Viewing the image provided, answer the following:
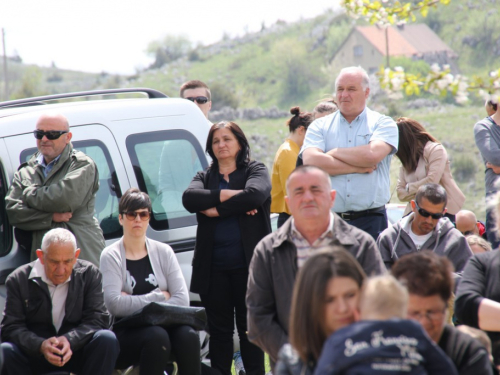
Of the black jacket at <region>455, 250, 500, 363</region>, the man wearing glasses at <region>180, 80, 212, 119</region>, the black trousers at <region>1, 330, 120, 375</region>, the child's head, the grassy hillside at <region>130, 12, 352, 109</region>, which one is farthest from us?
the grassy hillside at <region>130, 12, 352, 109</region>

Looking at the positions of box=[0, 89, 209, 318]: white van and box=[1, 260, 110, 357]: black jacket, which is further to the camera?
box=[0, 89, 209, 318]: white van

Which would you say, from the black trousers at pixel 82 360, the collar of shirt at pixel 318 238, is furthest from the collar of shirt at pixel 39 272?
the collar of shirt at pixel 318 238

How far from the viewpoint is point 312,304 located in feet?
10.9

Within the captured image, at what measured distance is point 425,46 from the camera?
9175 centimetres

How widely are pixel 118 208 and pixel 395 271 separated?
3.10 m

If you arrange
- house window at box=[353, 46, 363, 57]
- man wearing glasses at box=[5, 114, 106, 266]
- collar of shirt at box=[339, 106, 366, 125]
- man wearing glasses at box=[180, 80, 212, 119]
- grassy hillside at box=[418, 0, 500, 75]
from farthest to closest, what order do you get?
1. house window at box=[353, 46, 363, 57]
2. grassy hillside at box=[418, 0, 500, 75]
3. man wearing glasses at box=[180, 80, 212, 119]
4. collar of shirt at box=[339, 106, 366, 125]
5. man wearing glasses at box=[5, 114, 106, 266]

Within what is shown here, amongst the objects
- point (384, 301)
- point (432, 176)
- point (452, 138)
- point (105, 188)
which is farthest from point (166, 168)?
point (452, 138)

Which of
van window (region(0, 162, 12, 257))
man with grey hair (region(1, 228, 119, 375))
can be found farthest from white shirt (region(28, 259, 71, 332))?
van window (region(0, 162, 12, 257))

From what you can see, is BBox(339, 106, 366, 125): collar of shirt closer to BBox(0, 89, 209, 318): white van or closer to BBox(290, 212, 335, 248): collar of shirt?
BBox(0, 89, 209, 318): white van

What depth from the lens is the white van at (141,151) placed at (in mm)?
6199

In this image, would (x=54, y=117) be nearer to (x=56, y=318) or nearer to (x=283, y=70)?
(x=56, y=318)

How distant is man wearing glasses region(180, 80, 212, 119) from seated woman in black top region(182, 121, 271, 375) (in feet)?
7.24

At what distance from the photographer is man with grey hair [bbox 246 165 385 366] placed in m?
4.13

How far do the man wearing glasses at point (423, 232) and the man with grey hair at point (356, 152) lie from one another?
31cm
